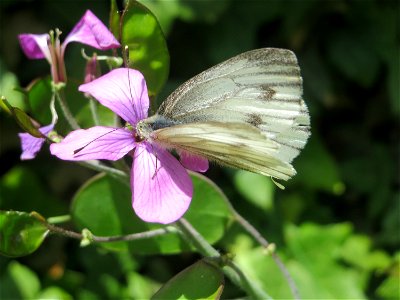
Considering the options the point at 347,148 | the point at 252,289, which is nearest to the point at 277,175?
the point at 252,289

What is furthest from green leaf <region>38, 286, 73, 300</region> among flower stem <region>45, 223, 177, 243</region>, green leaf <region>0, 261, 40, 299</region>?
flower stem <region>45, 223, 177, 243</region>

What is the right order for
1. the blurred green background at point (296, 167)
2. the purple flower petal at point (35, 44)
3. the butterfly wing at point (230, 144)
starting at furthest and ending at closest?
the blurred green background at point (296, 167) → the purple flower petal at point (35, 44) → the butterfly wing at point (230, 144)

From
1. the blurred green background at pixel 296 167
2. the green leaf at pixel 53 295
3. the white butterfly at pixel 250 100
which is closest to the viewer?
the white butterfly at pixel 250 100

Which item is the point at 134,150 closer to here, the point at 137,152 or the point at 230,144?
the point at 137,152

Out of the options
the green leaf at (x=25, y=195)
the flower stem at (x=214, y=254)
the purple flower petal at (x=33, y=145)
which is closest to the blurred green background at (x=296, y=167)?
the green leaf at (x=25, y=195)

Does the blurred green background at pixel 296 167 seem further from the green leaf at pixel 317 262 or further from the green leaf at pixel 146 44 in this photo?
the green leaf at pixel 146 44
